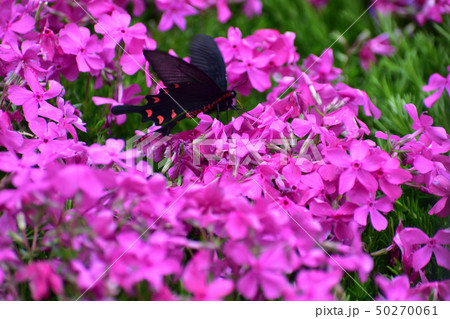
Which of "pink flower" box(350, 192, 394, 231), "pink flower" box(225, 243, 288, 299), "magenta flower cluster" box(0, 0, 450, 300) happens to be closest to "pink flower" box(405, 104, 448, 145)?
"magenta flower cluster" box(0, 0, 450, 300)

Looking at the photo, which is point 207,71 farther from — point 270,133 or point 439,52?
point 439,52

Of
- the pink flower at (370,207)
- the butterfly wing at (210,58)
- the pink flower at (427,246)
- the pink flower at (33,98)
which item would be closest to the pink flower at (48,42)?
the pink flower at (33,98)

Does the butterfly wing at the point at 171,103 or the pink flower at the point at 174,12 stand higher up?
the pink flower at the point at 174,12

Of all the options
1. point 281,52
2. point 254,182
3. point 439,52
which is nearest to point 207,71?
point 281,52

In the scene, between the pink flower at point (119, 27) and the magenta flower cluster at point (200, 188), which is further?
the pink flower at point (119, 27)

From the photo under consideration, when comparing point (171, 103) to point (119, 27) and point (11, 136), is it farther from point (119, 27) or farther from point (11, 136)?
point (11, 136)

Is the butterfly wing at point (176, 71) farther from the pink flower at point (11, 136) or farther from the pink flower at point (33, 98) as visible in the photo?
the pink flower at point (11, 136)
